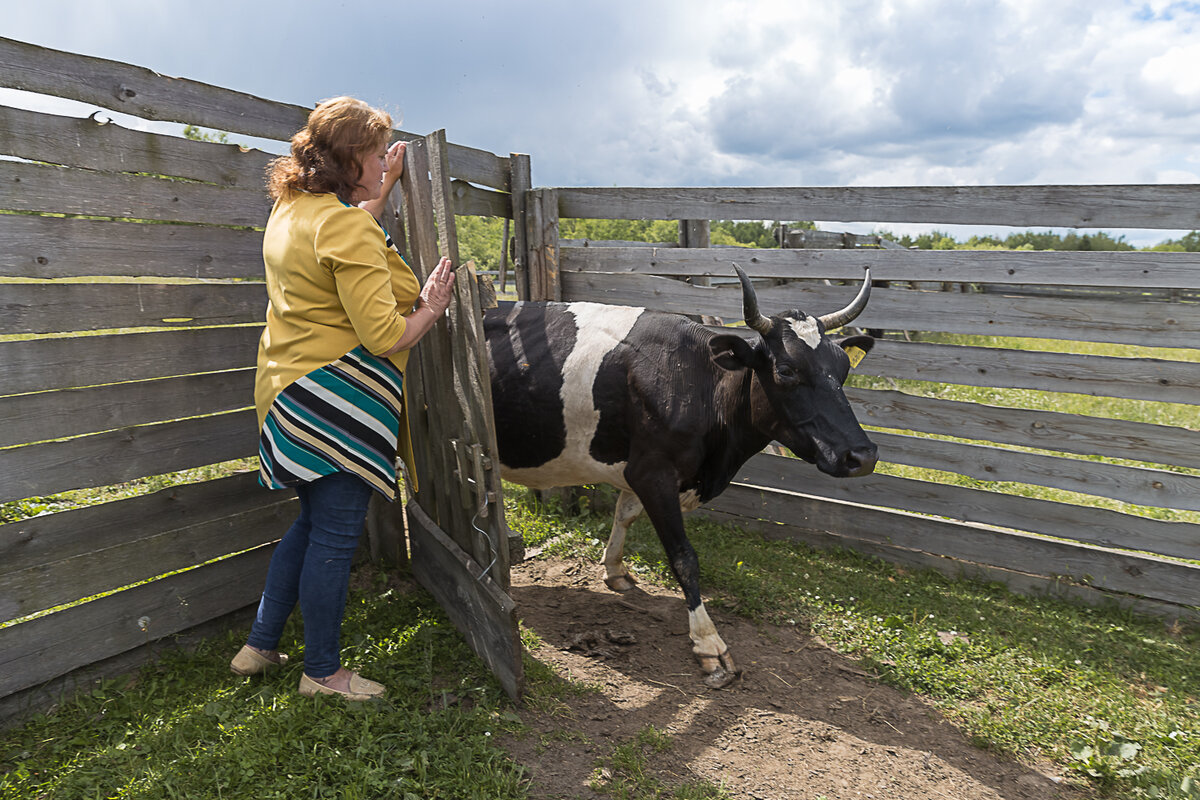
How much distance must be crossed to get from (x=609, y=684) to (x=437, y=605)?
3.53 feet

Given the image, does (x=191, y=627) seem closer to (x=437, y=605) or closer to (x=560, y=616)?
(x=437, y=605)

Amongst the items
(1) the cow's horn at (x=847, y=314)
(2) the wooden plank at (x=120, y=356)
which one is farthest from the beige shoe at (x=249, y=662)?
(1) the cow's horn at (x=847, y=314)

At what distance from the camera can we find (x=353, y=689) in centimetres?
339

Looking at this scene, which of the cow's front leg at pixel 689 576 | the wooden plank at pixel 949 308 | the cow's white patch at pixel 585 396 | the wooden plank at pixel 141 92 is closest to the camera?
the wooden plank at pixel 141 92

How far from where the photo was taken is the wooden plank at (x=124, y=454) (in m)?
3.29

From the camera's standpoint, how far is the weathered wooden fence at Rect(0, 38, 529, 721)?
326 cm

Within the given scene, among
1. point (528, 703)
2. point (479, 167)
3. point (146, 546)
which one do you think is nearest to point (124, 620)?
point (146, 546)

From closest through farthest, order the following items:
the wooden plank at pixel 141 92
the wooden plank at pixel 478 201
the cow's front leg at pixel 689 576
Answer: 1. the wooden plank at pixel 141 92
2. the cow's front leg at pixel 689 576
3. the wooden plank at pixel 478 201

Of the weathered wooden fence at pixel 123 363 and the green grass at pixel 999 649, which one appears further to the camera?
the green grass at pixel 999 649

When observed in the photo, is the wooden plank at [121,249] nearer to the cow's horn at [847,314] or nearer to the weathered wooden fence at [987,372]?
the weathered wooden fence at [987,372]

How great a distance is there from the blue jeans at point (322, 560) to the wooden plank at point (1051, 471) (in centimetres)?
371

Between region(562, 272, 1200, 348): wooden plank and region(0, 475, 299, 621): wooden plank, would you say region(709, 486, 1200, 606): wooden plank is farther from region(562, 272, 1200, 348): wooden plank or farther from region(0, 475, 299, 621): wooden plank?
region(0, 475, 299, 621): wooden plank

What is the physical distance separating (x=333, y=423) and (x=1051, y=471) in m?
4.43

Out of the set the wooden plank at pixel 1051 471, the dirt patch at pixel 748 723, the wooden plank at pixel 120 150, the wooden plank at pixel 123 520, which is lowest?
the dirt patch at pixel 748 723
